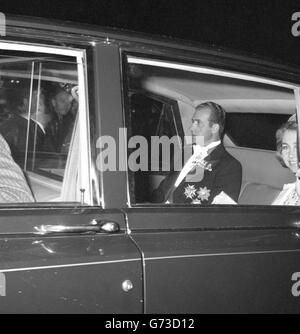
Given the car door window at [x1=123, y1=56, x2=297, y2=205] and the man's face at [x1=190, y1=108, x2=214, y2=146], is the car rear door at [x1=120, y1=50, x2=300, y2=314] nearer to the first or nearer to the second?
the car door window at [x1=123, y1=56, x2=297, y2=205]

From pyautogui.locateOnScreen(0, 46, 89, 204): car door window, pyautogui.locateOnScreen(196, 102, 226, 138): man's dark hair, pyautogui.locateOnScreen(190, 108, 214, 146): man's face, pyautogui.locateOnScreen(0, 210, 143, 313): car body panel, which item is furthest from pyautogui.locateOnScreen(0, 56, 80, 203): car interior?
pyautogui.locateOnScreen(196, 102, 226, 138): man's dark hair

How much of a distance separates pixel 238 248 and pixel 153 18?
10.8m

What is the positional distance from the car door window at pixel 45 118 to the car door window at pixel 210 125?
0.75ft

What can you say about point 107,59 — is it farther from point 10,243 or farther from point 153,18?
point 153,18

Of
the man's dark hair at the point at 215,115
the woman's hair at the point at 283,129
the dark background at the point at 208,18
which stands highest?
the dark background at the point at 208,18

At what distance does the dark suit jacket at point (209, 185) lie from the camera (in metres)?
2.38

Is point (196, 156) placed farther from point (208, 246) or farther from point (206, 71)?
point (208, 246)

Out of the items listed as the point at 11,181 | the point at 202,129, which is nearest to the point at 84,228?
the point at 11,181

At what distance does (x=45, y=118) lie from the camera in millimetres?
1988

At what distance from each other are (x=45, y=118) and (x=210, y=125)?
128 cm

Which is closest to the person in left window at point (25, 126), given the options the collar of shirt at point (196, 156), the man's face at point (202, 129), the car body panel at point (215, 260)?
the car body panel at point (215, 260)

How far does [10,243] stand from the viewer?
165 centimetres

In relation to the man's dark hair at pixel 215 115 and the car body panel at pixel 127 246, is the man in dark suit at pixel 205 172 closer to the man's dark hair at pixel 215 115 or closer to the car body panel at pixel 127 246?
the man's dark hair at pixel 215 115

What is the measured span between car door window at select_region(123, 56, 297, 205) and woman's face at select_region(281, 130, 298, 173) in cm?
14
